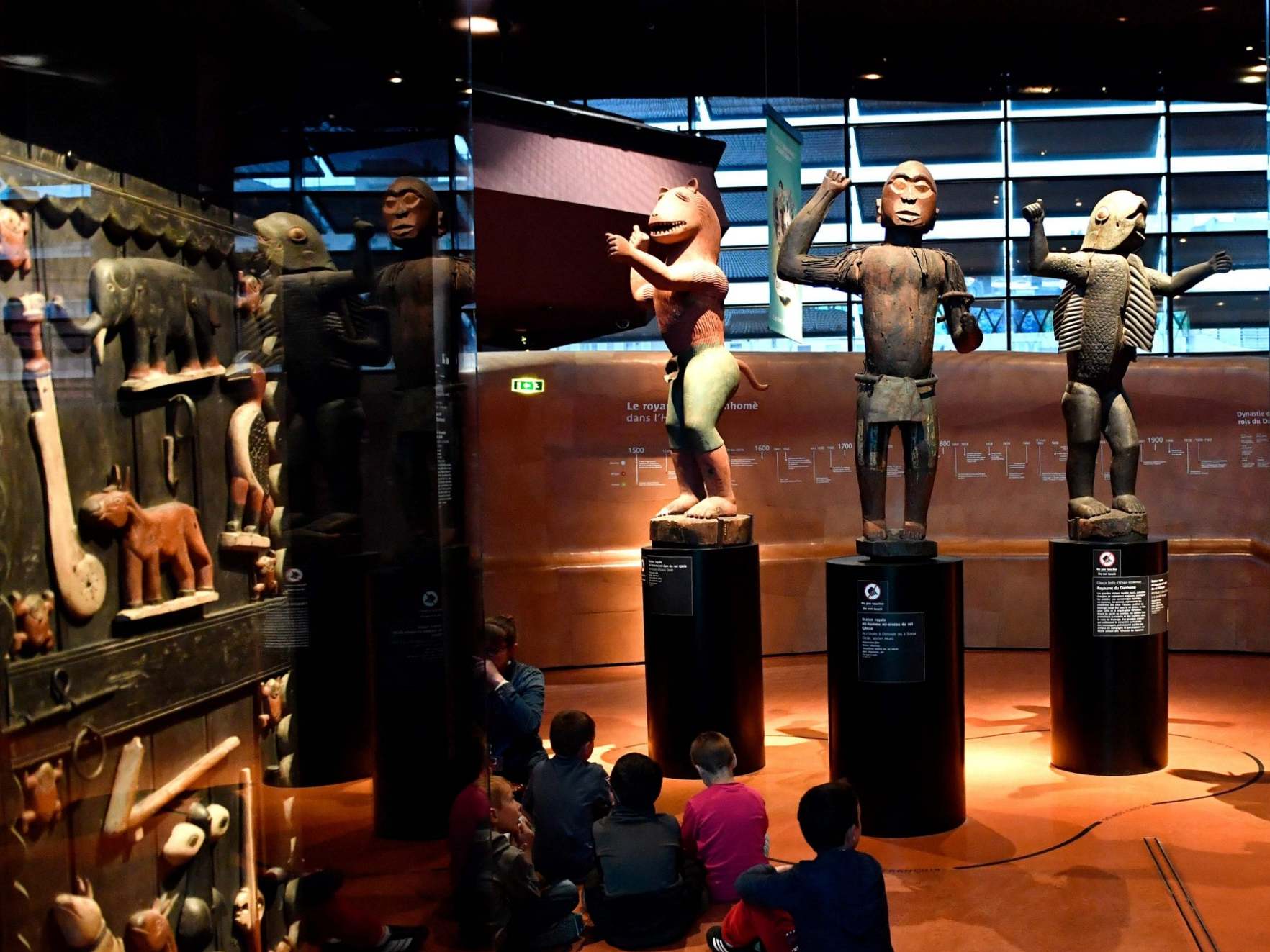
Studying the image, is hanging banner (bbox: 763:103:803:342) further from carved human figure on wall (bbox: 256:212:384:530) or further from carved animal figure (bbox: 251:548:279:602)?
carved animal figure (bbox: 251:548:279:602)

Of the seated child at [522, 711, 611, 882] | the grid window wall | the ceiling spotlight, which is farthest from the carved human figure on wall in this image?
the grid window wall

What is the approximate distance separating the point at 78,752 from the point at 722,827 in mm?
2637

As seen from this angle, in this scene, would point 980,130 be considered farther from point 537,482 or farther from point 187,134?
point 187,134

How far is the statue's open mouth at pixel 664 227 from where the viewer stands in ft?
18.1

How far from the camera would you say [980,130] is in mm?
10211

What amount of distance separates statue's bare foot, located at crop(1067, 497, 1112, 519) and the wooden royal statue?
4.77 meters

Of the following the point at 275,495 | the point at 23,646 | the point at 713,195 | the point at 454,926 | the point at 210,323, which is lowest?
the point at 454,926

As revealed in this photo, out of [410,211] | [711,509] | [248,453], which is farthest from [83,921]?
[711,509]

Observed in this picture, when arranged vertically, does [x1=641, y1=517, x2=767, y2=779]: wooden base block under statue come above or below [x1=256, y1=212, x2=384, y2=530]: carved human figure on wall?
below

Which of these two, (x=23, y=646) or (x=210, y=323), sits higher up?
(x=210, y=323)

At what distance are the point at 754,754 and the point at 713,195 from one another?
3.29m

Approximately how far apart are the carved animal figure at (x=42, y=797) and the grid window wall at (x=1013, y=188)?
346 inches

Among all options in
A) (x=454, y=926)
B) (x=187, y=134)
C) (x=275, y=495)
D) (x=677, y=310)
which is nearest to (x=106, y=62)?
(x=187, y=134)

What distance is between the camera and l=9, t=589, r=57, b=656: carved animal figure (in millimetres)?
1162
